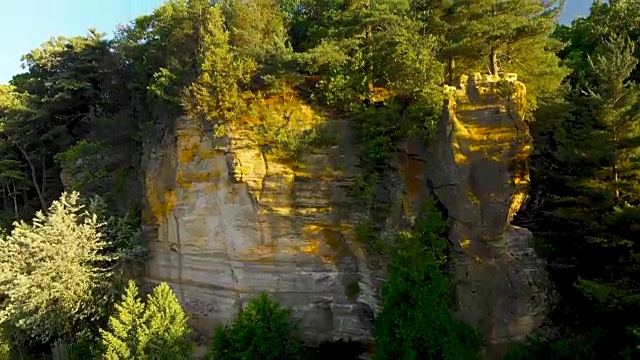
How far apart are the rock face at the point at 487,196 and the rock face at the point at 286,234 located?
2965 mm

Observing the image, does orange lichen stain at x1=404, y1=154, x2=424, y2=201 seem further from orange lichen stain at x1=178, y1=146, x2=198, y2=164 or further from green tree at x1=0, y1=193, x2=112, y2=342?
green tree at x1=0, y1=193, x2=112, y2=342

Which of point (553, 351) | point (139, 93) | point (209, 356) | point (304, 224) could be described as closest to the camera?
point (553, 351)

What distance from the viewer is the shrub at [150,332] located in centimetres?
1468

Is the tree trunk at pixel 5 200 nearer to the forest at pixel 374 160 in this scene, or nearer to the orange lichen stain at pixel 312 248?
the forest at pixel 374 160

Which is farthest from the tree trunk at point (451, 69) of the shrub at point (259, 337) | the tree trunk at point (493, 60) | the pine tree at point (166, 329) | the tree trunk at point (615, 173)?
the pine tree at point (166, 329)

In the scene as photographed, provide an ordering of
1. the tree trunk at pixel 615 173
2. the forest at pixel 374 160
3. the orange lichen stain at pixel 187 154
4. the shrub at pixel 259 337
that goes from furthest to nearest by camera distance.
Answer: the orange lichen stain at pixel 187 154 < the shrub at pixel 259 337 < the forest at pixel 374 160 < the tree trunk at pixel 615 173

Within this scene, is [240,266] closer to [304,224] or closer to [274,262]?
[274,262]

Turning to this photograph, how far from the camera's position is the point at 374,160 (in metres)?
15.8

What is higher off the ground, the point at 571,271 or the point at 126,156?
the point at 126,156

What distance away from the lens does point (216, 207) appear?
16969 mm

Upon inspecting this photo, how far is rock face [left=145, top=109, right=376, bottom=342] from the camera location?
16.1 m

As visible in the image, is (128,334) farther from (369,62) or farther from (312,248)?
(369,62)

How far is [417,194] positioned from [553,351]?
5.58 meters

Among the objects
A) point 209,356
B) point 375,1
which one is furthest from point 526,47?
point 209,356
